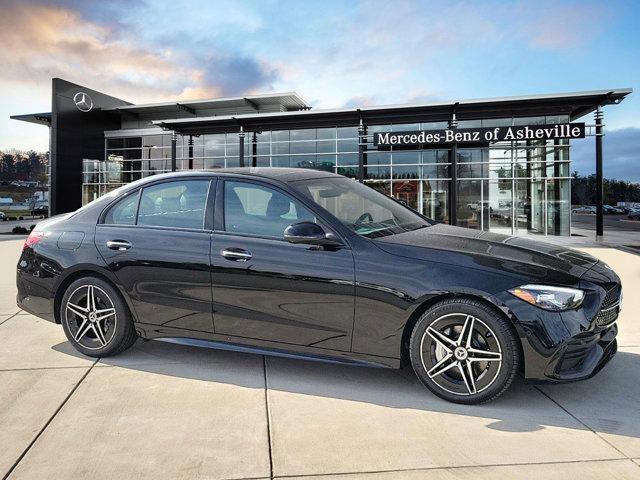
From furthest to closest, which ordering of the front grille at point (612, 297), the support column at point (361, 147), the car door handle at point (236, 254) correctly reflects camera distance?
the support column at point (361, 147) → the car door handle at point (236, 254) → the front grille at point (612, 297)

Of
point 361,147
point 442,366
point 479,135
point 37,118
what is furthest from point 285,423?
point 37,118

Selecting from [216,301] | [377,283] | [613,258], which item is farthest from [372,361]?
[613,258]

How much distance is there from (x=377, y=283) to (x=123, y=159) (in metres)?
33.6

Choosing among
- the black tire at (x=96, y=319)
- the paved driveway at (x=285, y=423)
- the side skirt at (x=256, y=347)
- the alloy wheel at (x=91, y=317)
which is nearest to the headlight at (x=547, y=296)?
the paved driveway at (x=285, y=423)

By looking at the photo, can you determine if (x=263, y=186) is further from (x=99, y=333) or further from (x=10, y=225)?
(x=10, y=225)

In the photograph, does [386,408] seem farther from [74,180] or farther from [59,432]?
[74,180]

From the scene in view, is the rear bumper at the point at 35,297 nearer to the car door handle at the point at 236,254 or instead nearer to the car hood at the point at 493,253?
the car door handle at the point at 236,254

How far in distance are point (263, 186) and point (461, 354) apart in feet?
6.36

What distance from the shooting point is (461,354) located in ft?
11.5

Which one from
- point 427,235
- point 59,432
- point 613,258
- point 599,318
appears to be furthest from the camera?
point 613,258

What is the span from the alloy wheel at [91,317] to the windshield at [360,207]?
1.95 m

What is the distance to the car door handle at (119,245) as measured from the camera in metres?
4.46

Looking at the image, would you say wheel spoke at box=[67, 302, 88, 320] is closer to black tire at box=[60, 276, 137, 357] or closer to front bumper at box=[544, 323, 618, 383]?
black tire at box=[60, 276, 137, 357]

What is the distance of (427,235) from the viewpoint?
Result: 407 centimetres
